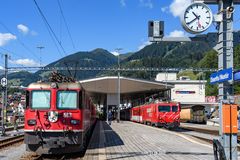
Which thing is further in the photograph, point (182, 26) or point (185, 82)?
point (185, 82)

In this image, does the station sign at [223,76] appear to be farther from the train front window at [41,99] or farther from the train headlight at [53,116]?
the train front window at [41,99]

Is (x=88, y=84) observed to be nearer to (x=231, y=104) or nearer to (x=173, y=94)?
(x=173, y=94)

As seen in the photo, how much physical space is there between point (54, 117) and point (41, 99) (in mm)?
889

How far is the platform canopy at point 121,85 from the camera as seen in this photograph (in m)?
69.1

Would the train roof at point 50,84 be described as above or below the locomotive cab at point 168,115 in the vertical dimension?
above

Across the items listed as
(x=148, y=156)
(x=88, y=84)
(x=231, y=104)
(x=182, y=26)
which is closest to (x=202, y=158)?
(x=148, y=156)

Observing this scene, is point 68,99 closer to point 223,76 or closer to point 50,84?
point 50,84

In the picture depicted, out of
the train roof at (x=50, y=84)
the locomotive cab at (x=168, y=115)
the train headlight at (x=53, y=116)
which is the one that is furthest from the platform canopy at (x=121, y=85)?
the train headlight at (x=53, y=116)

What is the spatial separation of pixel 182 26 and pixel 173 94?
313 ft

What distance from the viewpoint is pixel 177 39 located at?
12430 mm

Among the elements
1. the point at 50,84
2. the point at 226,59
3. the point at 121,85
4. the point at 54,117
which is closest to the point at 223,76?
the point at 226,59

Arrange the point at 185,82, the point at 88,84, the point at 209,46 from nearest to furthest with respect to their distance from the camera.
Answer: the point at 209,46 < the point at 88,84 < the point at 185,82

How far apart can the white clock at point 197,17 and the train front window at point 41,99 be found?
635cm

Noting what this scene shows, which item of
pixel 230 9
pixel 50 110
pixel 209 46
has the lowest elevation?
pixel 50 110
